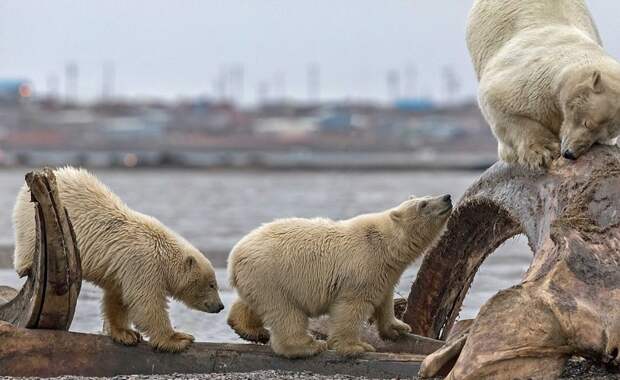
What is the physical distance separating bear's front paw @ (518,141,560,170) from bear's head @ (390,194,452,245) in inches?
22.7

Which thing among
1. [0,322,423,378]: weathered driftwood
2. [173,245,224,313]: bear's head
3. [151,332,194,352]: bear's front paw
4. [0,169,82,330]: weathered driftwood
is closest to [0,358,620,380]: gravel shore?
[0,322,423,378]: weathered driftwood

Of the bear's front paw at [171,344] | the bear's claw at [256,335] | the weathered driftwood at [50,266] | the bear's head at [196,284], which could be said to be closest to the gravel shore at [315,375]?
the bear's front paw at [171,344]

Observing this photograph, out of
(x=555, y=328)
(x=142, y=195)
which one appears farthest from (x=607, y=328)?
(x=142, y=195)

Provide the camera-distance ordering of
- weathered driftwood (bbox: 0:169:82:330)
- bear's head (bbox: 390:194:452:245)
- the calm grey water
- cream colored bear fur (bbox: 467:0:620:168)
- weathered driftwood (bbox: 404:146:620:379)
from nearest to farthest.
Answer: weathered driftwood (bbox: 404:146:620:379) → weathered driftwood (bbox: 0:169:82:330) → cream colored bear fur (bbox: 467:0:620:168) → bear's head (bbox: 390:194:452:245) → the calm grey water

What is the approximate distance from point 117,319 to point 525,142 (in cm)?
261

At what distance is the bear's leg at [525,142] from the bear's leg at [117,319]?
98.0 inches

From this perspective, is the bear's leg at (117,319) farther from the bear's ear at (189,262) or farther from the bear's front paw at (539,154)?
the bear's front paw at (539,154)

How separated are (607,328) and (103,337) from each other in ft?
9.58

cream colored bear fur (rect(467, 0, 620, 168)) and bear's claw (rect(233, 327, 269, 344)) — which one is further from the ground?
cream colored bear fur (rect(467, 0, 620, 168))

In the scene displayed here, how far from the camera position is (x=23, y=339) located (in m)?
7.39

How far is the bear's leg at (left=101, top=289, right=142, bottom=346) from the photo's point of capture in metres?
7.66

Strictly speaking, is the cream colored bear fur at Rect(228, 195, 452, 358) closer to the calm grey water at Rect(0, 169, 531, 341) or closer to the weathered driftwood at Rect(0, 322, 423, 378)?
the weathered driftwood at Rect(0, 322, 423, 378)

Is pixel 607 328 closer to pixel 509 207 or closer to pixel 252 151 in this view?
pixel 509 207

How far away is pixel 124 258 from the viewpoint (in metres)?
7.63
